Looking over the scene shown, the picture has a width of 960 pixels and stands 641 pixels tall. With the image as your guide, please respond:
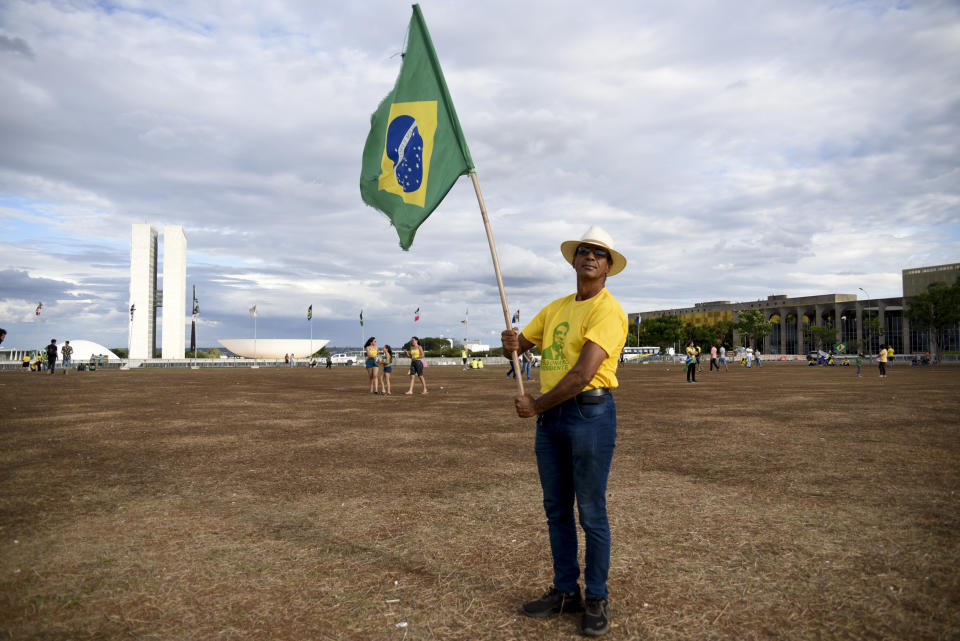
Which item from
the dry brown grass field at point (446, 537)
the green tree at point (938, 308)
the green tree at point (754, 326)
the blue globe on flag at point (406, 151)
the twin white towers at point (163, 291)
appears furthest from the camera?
the green tree at point (754, 326)

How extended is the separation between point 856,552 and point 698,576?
138 centimetres

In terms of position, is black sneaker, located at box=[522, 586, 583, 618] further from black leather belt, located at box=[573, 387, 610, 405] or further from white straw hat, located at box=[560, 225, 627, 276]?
white straw hat, located at box=[560, 225, 627, 276]

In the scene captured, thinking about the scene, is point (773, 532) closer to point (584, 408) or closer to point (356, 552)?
point (584, 408)

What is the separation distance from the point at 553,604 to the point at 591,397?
128 centimetres

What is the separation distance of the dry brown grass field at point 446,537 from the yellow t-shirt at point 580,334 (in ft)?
4.65

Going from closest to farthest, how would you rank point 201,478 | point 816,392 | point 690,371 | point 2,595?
point 2,595, point 201,478, point 816,392, point 690,371

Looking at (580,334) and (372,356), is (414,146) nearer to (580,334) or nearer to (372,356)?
(580,334)

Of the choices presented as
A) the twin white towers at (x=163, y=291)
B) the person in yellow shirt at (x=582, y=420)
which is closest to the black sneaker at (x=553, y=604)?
the person in yellow shirt at (x=582, y=420)

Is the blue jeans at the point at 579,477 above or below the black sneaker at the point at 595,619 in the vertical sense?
above

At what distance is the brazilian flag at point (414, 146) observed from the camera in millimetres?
4750

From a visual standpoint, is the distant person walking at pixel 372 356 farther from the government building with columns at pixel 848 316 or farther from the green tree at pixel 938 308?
the government building with columns at pixel 848 316

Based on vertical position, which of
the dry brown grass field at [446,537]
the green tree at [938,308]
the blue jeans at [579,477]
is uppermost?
the green tree at [938,308]

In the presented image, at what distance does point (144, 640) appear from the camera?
329 centimetres

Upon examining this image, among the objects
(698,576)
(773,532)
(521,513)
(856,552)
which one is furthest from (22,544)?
(856,552)
